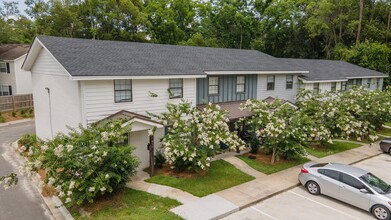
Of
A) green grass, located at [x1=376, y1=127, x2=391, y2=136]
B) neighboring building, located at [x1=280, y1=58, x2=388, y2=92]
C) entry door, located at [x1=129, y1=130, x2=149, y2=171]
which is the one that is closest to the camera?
entry door, located at [x1=129, y1=130, x2=149, y2=171]

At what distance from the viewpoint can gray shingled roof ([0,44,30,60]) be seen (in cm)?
3231

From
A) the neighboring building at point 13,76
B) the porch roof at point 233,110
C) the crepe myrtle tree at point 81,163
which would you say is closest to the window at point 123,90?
the crepe myrtle tree at point 81,163

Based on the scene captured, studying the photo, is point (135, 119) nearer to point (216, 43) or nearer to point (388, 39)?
point (216, 43)

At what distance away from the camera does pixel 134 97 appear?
556 inches

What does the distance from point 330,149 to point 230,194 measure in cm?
1135

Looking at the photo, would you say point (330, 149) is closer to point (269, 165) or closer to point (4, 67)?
point (269, 165)

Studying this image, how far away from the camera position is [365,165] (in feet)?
54.1

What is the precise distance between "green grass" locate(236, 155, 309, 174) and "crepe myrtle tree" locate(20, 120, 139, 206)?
782 centimetres

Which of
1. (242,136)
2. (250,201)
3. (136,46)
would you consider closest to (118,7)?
(136,46)

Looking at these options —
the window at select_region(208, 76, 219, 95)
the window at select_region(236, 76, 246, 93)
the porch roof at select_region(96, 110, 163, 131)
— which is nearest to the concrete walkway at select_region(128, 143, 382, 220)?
the porch roof at select_region(96, 110, 163, 131)

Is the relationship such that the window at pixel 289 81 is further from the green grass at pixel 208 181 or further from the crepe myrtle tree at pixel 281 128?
the green grass at pixel 208 181

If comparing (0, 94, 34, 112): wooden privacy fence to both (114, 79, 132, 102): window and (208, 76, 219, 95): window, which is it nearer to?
(114, 79, 132, 102): window

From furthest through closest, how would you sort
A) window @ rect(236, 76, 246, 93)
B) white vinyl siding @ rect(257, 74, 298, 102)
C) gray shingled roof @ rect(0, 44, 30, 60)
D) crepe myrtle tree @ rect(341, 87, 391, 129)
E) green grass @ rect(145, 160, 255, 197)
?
gray shingled roof @ rect(0, 44, 30, 60), white vinyl siding @ rect(257, 74, 298, 102), crepe myrtle tree @ rect(341, 87, 391, 129), window @ rect(236, 76, 246, 93), green grass @ rect(145, 160, 255, 197)

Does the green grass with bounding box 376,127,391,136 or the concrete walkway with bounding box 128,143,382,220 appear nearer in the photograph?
the concrete walkway with bounding box 128,143,382,220
